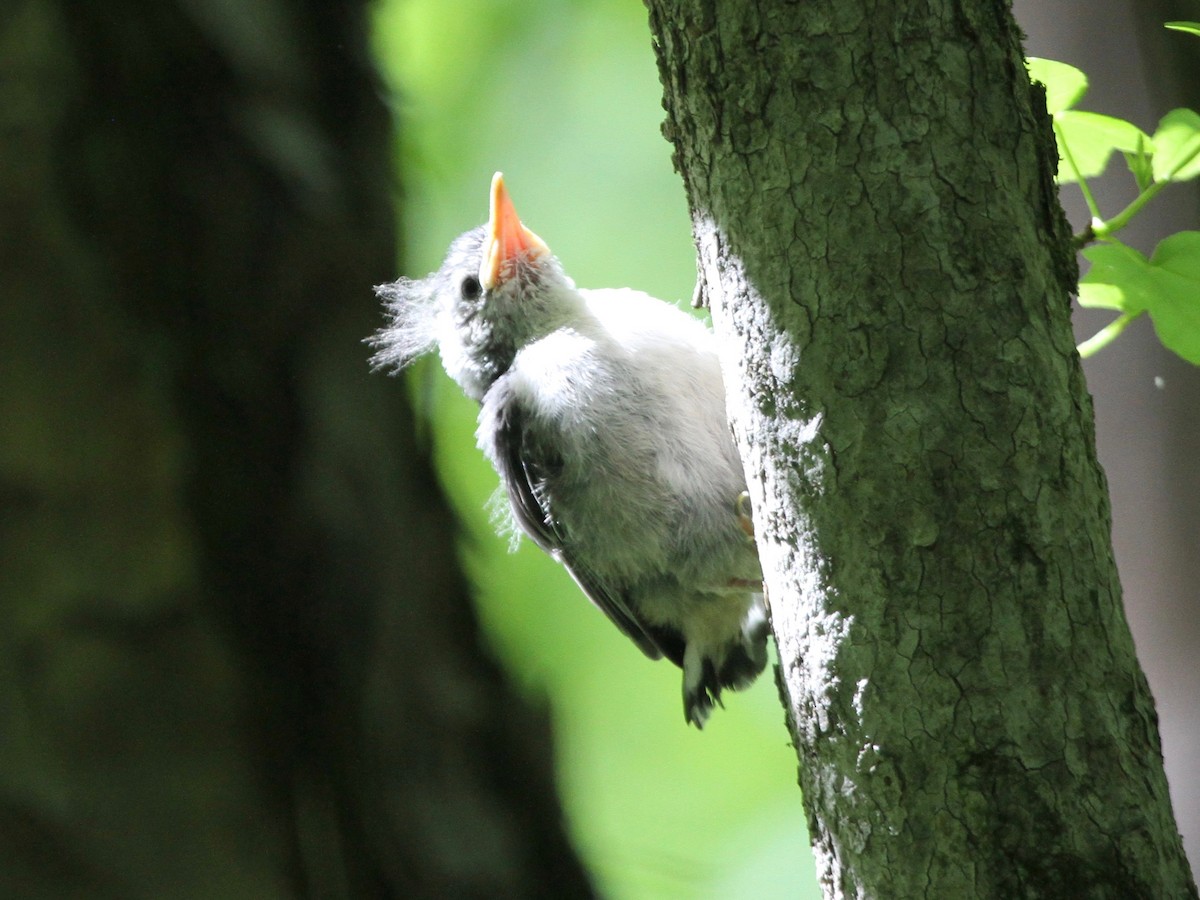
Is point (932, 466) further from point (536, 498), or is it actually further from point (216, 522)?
point (216, 522)

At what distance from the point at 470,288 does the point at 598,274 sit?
1.97ft

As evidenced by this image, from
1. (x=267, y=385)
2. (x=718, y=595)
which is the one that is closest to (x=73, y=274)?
(x=267, y=385)

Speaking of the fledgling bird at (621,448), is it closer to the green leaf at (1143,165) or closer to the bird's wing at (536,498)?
the bird's wing at (536,498)

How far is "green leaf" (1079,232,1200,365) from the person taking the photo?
88 cm

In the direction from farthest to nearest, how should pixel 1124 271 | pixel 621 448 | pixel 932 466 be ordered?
pixel 621 448 → pixel 1124 271 → pixel 932 466

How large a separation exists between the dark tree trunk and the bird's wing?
31 cm

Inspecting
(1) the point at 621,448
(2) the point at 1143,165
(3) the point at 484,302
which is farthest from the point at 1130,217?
(3) the point at 484,302

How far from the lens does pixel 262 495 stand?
5.29 feet

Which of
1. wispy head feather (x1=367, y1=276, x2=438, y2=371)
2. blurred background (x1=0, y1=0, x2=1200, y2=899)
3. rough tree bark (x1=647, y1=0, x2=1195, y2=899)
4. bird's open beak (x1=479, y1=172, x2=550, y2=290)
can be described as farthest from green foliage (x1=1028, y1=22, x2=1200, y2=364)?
wispy head feather (x1=367, y1=276, x2=438, y2=371)

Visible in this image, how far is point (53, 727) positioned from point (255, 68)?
112cm

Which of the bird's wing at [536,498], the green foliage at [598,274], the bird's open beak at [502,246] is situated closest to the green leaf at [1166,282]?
the bird's wing at [536,498]

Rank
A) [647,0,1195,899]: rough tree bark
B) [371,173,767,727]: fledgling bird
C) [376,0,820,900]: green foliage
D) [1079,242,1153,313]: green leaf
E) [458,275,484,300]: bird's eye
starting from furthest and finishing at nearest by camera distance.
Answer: [376,0,820,900]: green foliage
[458,275,484,300]: bird's eye
[371,173,767,727]: fledgling bird
[1079,242,1153,313]: green leaf
[647,0,1195,899]: rough tree bark

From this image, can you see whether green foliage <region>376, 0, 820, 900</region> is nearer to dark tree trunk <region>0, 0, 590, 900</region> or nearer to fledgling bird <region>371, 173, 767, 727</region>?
dark tree trunk <region>0, 0, 590, 900</region>

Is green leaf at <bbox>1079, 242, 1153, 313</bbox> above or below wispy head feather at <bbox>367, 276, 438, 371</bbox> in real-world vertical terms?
below
